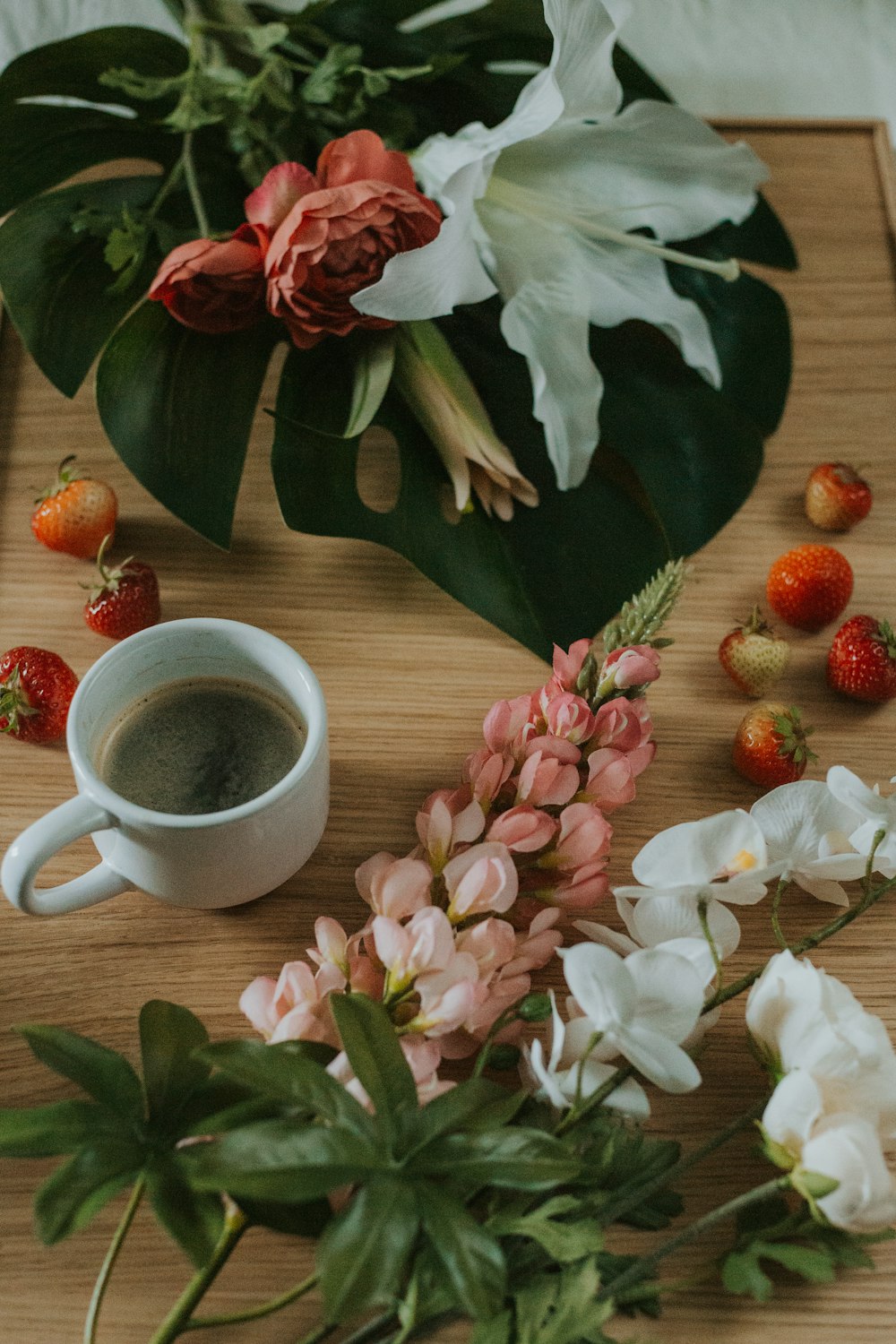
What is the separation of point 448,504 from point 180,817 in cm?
32

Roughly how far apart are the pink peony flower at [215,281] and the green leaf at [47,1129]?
1.59 feet

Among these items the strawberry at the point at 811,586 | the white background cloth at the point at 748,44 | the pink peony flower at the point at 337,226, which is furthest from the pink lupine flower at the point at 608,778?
the white background cloth at the point at 748,44

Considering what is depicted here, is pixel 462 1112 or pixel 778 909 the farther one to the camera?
pixel 778 909

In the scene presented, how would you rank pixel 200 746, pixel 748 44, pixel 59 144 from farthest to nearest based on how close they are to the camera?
pixel 748 44 → pixel 59 144 → pixel 200 746

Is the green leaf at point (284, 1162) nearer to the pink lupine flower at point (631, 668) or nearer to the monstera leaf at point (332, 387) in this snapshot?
the pink lupine flower at point (631, 668)

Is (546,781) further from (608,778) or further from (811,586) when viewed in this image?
(811,586)

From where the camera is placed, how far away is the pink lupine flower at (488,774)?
607 mm

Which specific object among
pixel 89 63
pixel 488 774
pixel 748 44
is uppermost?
pixel 89 63

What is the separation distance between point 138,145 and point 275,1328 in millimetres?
758

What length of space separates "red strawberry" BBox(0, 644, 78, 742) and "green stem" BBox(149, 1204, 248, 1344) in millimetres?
301

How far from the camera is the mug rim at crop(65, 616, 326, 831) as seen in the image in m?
0.54

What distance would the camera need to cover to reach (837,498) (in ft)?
2.59

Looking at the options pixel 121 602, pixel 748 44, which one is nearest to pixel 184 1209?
pixel 121 602

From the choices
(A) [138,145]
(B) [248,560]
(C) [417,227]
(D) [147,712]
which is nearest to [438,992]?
(D) [147,712]
